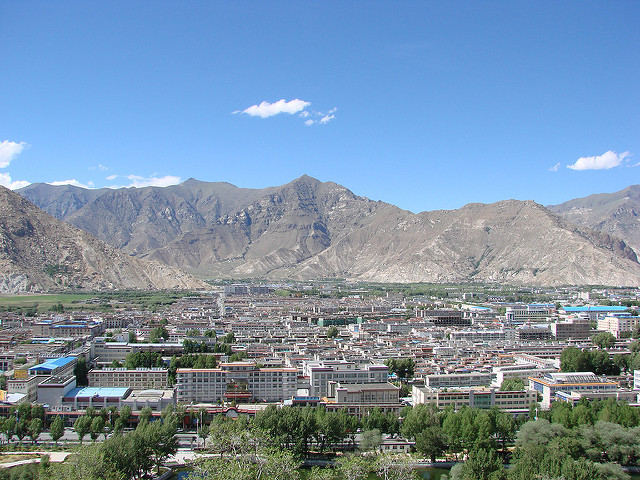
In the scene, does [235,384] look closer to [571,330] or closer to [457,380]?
[457,380]

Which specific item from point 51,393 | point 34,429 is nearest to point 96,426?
point 34,429

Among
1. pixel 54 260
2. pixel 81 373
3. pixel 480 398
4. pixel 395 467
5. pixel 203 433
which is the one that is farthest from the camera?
pixel 54 260

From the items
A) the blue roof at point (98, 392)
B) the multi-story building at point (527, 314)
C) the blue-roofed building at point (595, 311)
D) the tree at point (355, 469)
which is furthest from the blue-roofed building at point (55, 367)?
the blue-roofed building at point (595, 311)

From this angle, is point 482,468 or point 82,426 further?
point 82,426

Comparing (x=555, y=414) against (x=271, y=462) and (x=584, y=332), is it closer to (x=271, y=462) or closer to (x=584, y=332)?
(x=271, y=462)

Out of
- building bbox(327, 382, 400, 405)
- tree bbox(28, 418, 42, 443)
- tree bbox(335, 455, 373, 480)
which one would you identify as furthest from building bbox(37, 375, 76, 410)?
tree bbox(335, 455, 373, 480)

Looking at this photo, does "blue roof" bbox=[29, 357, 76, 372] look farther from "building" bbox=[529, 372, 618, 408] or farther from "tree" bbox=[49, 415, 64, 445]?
"building" bbox=[529, 372, 618, 408]

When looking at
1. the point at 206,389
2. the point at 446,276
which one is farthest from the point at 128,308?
the point at 446,276
